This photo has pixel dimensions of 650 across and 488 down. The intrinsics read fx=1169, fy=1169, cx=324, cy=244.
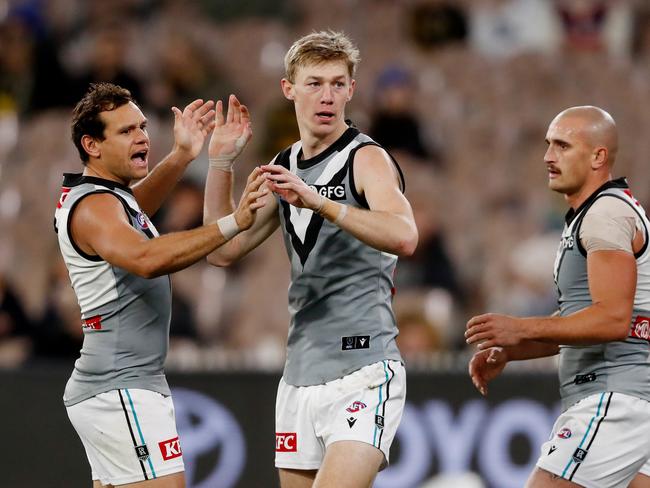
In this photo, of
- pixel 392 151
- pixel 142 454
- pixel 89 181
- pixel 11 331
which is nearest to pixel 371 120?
pixel 392 151

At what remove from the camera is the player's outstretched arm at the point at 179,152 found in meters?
6.38

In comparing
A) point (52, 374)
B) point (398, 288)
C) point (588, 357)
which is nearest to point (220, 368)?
point (52, 374)

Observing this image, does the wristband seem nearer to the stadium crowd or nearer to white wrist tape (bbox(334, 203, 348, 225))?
white wrist tape (bbox(334, 203, 348, 225))

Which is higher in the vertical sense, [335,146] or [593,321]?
[335,146]

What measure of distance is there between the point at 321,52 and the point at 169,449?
2.06 m

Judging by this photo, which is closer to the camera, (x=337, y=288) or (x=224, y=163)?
(x=337, y=288)

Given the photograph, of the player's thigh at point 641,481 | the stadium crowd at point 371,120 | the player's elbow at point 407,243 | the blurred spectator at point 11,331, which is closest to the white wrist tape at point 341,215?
the player's elbow at point 407,243

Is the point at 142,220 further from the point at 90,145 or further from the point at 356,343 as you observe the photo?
the point at 356,343

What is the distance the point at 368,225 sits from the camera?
17.2ft

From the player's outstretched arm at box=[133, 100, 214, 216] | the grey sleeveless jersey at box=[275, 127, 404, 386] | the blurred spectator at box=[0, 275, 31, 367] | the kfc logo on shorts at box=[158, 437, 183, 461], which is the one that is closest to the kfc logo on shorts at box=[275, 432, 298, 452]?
the grey sleeveless jersey at box=[275, 127, 404, 386]

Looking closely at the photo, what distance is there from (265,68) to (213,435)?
5176 mm

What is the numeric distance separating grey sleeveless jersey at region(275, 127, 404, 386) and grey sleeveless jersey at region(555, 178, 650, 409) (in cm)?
87

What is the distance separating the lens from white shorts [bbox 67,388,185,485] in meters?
5.59

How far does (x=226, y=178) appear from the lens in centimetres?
621
